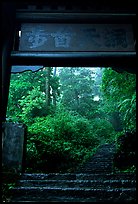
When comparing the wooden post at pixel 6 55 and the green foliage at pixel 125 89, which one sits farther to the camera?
the green foliage at pixel 125 89

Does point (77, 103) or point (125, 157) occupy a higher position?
point (77, 103)

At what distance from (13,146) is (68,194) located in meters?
2.17

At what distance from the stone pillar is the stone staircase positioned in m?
0.42

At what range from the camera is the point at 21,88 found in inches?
640

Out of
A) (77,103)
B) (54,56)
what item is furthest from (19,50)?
(77,103)

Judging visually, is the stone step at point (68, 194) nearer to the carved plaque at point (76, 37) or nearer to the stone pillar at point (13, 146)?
the stone pillar at point (13, 146)

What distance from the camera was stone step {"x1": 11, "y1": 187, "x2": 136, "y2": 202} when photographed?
14.7ft

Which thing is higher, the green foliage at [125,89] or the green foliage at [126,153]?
the green foliage at [125,89]

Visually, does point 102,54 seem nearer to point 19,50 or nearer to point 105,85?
point 19,50

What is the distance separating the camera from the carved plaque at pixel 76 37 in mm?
5602

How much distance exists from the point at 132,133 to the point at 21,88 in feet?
32.1

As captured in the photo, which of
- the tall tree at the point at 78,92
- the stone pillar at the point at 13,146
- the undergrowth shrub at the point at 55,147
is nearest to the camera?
the stone pillar at the point at 13,146

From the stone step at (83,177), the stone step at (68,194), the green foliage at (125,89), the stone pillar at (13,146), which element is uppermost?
the green foliage at (125,89)

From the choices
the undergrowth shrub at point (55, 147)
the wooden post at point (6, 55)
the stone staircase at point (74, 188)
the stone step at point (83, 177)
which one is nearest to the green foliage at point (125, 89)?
the undergrowth shrub at point (55, 147)
